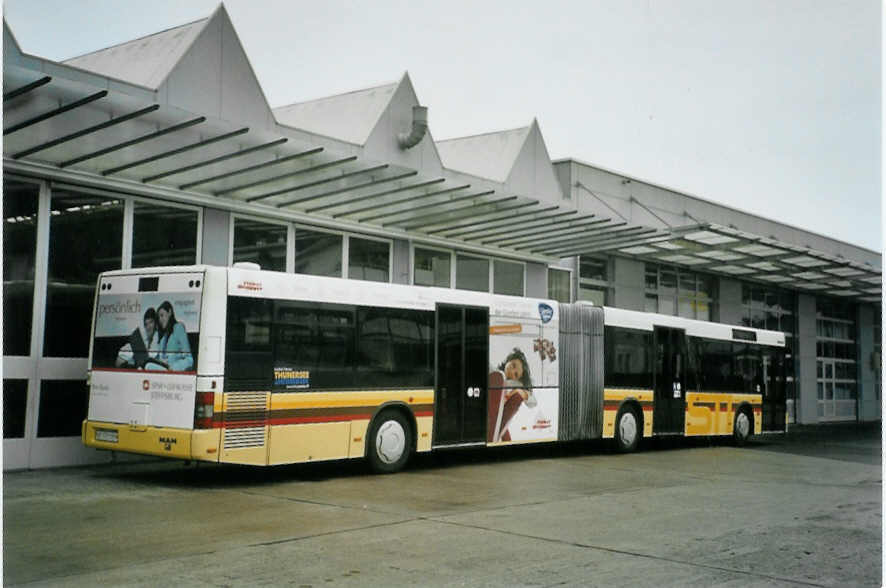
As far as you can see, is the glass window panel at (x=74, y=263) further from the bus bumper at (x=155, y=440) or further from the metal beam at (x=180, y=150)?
the bus bumper at (x=155, y=440)

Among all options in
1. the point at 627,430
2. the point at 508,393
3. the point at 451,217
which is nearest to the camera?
the point at 508,393

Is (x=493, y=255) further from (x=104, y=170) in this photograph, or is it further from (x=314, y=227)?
(x=104, y=170)

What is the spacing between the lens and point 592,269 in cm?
2695

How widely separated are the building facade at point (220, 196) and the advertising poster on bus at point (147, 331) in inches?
62.4

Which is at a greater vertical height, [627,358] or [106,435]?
[627,358]

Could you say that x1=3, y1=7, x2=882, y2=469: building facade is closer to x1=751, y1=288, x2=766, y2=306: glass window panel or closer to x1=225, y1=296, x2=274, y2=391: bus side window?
x1=225, y1=296, x2=274, y2=391: bus side window

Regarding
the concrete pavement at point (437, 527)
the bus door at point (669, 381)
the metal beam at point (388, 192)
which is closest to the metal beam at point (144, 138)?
the concrete pavement at point (437, 527)

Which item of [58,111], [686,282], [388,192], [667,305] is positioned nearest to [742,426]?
[667,305]

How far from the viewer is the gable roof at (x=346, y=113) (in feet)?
51.8

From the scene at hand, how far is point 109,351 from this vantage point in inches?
481

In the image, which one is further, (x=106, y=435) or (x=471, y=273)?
(x=471, y=273)

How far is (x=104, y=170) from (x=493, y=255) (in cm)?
1055

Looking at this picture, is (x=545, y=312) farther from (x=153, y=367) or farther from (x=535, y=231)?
(x=153, y=367)

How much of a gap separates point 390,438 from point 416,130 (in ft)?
18.0
